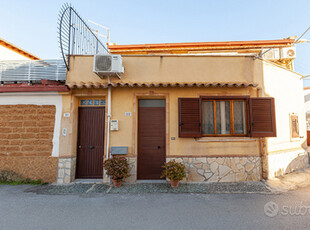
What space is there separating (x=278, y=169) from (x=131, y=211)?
221 inches

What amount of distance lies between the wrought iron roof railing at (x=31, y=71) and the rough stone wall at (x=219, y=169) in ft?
17.1

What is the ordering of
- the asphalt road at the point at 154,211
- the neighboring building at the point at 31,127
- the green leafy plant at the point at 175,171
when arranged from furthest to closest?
the neighboring building at the point at 31,127
the green leafy plant at the point at 175,171
the asphalt road at the point at 154,211

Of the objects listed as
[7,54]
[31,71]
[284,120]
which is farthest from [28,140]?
[284,120]

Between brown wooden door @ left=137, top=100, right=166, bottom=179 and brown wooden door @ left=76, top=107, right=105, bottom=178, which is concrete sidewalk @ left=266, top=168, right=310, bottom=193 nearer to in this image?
brown wooden door @ left=137, top=100, right=166, bottom=179

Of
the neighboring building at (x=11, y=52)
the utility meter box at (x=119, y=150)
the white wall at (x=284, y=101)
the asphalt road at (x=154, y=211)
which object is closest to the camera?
the asphalt road at (x=154, y=211)

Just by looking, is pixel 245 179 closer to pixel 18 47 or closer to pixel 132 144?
pixel 132 144

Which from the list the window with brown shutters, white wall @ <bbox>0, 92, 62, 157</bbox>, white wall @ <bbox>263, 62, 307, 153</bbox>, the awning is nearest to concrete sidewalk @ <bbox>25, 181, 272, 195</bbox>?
the window with brown shutters

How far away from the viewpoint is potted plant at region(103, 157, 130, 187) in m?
5.02

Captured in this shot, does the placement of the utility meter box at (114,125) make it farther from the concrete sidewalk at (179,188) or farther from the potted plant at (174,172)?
the potted plant at (174,172)

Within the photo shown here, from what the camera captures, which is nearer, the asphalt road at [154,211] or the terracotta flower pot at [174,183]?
the asphalt road at [154,211]

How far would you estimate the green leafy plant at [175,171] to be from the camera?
4965 mm

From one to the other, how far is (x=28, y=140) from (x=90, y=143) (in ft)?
6.67

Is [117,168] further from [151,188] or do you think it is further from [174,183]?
[174,183]

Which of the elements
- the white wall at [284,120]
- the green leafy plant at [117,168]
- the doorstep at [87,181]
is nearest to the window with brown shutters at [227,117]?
the white wall at [284,120]
